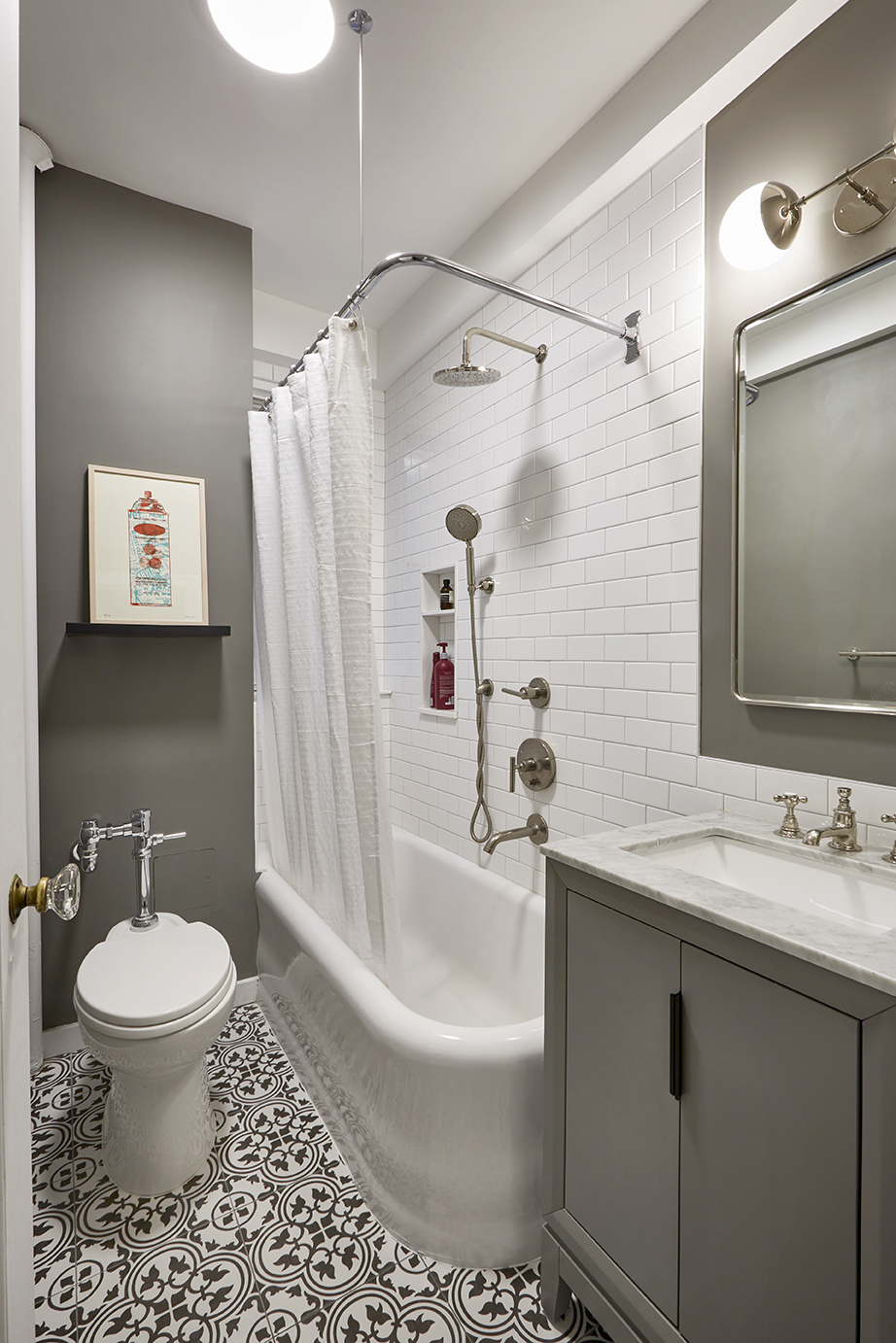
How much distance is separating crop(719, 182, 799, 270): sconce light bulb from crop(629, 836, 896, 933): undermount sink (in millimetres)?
1282

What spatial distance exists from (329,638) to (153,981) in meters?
0.98

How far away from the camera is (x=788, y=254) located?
1.40 m

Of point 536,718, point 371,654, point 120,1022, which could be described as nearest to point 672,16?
point 371,654

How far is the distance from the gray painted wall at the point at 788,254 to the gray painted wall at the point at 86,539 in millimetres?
1587

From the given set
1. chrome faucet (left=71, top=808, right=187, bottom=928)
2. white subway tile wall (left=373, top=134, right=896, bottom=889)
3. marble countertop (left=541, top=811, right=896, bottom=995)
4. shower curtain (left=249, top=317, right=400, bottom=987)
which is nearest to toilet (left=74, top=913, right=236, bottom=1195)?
chrome faucet (left=71, top=808, right=187, bottom=928)

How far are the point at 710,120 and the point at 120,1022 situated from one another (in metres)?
2.56

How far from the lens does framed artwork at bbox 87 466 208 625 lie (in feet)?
6.72

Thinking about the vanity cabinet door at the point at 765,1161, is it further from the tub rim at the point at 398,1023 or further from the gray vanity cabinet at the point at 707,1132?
the tub rim at the point at 398,1023

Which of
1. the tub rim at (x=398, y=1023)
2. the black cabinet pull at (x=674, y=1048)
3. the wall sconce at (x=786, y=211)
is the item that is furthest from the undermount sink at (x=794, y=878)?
the wall sconce at (x=786, y=211)

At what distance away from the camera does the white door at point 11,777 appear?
65 cm

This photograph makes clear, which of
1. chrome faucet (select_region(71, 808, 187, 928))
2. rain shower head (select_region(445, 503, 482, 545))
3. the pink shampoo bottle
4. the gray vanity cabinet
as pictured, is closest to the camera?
the gray vanity cabinet

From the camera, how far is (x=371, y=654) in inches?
67.0

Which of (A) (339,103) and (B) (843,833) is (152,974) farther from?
(A) (339,103)

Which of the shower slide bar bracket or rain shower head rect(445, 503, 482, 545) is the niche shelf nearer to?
rain shower head rect(445, 503, 482, 545)
